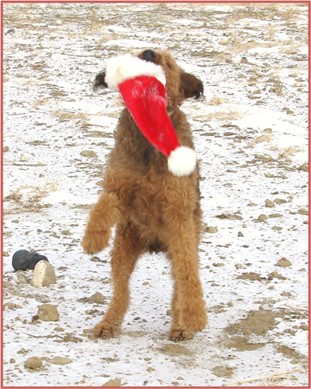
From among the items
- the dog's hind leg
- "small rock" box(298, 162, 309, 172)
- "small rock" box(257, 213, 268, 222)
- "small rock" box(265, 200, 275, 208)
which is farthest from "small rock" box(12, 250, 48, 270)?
"small rock" box(298, 162, 309, 172)

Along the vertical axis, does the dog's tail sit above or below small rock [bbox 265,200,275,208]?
above

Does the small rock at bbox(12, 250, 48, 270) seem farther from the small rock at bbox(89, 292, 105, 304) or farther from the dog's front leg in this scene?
the dog's front leg

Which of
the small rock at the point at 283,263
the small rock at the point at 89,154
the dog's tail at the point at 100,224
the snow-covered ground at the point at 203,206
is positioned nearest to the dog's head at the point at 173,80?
the dog's tail at the point at 100,224

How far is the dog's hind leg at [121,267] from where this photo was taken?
14.7 feet

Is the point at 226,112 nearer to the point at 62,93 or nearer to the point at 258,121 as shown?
the point at 258,121

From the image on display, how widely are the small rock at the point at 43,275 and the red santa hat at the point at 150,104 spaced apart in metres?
1.57

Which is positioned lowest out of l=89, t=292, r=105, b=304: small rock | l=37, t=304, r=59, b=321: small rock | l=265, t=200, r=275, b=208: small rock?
l=89, t=292, r=105, b=304: small rock

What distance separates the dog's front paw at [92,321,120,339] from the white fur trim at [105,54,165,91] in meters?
1.47

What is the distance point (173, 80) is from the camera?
4.35 m

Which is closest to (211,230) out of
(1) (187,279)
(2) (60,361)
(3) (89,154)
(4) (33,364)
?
(1) (187,279)

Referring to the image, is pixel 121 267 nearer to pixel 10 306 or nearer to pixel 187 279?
pixel 187 279

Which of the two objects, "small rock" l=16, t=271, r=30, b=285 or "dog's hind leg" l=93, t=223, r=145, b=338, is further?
"small rock" l=16, t=271, r=30, b=285

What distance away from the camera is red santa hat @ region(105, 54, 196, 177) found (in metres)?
3.98

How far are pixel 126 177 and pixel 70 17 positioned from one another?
53.3 ft
